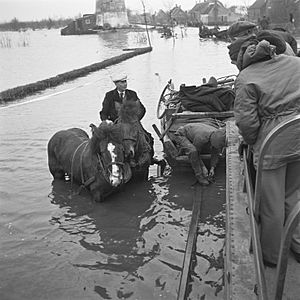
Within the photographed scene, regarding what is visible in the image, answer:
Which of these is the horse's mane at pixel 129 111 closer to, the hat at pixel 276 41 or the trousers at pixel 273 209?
the hat at pixel 276 41

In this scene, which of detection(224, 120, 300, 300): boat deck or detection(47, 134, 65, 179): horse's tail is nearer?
detection(224, 120, 300, 300): boat deck

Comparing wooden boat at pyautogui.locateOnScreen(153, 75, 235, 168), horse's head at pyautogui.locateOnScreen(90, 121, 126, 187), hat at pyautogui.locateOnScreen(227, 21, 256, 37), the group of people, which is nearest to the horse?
horse's head at pyautogui.locateOnScreen(90, 121, 126, 187)

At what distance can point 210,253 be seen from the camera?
205 inches

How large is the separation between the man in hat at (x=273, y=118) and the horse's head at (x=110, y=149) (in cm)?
311

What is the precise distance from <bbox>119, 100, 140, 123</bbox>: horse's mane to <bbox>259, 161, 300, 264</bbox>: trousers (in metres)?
3.80

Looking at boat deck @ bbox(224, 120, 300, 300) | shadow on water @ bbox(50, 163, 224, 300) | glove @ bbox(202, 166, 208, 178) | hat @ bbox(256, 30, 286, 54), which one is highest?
hat @ bbox(256, 30, 286, 54)

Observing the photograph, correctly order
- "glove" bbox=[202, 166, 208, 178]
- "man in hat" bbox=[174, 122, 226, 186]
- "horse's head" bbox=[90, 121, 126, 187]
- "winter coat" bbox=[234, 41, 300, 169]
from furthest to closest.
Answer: "glove" bbox=[202, 166, 208, 178] < "man in hat" bbox=[174, 122, 226, 186] < "horse's head" bbox=[90, 121, 126, 187] < "winter coat" bbox=[234, 41, 300, 169]

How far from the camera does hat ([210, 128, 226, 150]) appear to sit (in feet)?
22.3

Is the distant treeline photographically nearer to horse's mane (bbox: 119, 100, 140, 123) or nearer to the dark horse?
the dark horse

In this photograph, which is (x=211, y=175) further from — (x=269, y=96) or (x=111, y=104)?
(x=269, y=96)

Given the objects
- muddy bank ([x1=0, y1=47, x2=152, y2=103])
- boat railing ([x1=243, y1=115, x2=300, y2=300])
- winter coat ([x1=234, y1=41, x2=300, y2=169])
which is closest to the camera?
boat railing ([x1=243, y1=115, x2=300, y2=300])

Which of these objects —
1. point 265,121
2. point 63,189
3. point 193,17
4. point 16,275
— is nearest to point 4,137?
point 63,189

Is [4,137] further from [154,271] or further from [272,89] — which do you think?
[272,89]

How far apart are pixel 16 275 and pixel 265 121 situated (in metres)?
3.26
